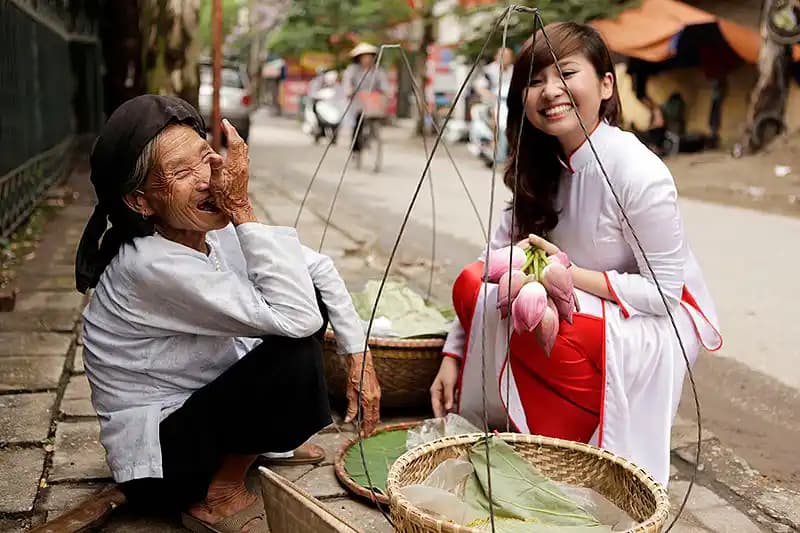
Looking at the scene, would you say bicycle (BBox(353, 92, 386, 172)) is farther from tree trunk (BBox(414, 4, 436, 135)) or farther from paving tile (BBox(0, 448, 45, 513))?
paving tile (BBox(0, 448, 45, 513))

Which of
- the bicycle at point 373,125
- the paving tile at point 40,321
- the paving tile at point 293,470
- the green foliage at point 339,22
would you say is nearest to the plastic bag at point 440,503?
the paving tile at point 293,470

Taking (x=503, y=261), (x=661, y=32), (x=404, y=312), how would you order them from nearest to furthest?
(x=503, y=261) → (x=404, y=312) → (x=661, y=32)

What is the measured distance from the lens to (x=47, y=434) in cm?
259

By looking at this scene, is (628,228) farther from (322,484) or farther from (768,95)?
(768,95)

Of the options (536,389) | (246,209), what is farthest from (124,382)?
(536,389)

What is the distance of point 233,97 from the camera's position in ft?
47.8

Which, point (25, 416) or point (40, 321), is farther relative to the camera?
point (40, 321)

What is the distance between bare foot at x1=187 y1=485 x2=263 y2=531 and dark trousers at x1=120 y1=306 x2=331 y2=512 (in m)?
0.04

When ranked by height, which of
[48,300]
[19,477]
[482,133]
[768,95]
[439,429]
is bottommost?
[482,133]

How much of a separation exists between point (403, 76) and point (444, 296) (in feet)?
81.5

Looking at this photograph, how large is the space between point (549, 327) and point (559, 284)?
0.38 feet

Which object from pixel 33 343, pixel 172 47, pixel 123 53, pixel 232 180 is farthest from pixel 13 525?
pixel 123 53

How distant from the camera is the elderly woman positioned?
192 cm

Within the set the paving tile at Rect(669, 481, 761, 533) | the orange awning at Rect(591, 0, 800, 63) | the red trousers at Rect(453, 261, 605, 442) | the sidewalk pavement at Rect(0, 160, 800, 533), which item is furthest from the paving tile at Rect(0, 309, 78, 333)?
the orange awning at Rect(591, 0, 800, 63)
